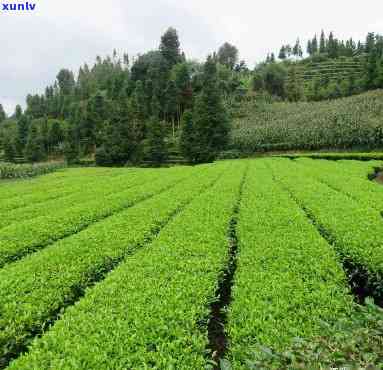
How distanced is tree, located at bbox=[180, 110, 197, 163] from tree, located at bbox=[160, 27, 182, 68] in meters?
49.6

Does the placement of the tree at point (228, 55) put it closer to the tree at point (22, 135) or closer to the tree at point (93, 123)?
the tree at point (93, 123)

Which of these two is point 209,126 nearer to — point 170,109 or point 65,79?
point 170,109

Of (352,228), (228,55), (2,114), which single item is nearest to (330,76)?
(228,55)

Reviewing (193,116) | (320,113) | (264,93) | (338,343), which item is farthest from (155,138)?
(264,93)

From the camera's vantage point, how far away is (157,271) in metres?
5.42

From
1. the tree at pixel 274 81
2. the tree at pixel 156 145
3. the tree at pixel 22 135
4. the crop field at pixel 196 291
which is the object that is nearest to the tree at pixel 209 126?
the tree at pixel 156 145

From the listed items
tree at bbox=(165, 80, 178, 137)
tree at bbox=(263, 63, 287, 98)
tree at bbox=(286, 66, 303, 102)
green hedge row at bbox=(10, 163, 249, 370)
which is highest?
tree at bbox=(263, 63, 287, 98)

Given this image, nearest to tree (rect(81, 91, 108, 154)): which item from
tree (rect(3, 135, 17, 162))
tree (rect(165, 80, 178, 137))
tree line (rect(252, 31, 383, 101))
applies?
tree (rect(165, 80, 178, 137))

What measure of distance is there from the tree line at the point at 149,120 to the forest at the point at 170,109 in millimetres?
183

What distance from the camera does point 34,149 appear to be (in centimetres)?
7175

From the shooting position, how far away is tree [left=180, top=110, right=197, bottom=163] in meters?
48.5

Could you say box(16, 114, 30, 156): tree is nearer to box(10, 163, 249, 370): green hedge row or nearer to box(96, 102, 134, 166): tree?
box(96, 102, 134, 166): tree

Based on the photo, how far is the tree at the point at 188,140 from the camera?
48469mm

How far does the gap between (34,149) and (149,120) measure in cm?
3518
